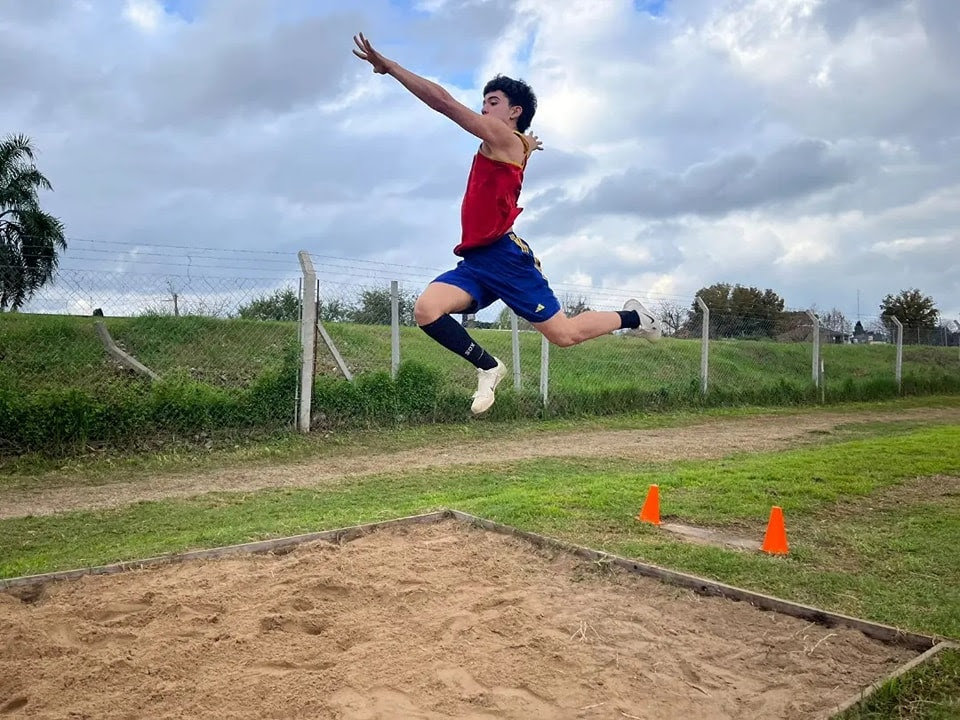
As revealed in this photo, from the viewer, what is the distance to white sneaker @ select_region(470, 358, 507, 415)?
411 centimetres

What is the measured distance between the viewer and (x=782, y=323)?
65.7 feet

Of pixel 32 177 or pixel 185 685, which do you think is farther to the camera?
pixel 32 177

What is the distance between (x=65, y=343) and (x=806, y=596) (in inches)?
373

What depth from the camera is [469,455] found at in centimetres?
991

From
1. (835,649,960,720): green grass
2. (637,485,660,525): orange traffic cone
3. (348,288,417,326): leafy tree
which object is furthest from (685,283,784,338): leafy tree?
(835,649,960,720): green grass

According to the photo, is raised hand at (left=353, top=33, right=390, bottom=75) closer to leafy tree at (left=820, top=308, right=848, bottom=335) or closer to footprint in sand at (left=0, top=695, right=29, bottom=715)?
footprint in sand at (left=0, top=695, right=29, bottom=715)

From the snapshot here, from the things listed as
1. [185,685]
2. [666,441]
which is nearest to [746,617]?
[185,685]

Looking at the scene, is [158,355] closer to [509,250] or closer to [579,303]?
[579,303]

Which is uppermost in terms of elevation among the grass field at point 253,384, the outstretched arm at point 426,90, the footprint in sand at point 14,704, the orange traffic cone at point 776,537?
the outstretched arm at point 426,90

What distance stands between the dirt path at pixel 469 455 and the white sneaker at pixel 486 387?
4464 mm

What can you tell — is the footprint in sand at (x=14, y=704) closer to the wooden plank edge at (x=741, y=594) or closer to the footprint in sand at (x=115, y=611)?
the footprint in sand at (x=115, y=611)

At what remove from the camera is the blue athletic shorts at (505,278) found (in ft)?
12.8

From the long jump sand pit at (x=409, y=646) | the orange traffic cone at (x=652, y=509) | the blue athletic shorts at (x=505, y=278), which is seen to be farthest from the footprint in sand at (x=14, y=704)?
the orange traffic cone at (x=652, y=509)

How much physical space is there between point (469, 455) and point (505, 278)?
20.4 feet
